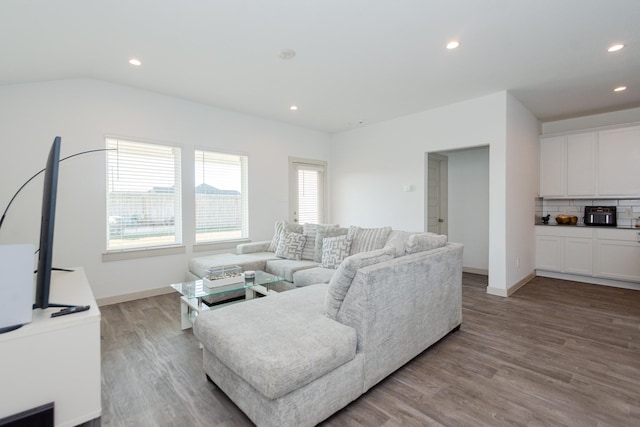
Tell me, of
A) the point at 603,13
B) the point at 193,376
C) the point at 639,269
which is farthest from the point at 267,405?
the point at 639,269

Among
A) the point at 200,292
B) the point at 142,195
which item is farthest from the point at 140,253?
the point at 200,292

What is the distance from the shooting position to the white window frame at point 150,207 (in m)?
3.77

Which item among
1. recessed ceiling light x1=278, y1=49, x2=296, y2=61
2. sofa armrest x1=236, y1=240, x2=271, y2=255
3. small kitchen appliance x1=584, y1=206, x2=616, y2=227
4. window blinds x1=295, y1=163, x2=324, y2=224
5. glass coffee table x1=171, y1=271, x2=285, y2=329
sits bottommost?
glass coffee table x1=171, y1=271, x2=285, y2=329

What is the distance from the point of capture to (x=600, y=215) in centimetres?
477

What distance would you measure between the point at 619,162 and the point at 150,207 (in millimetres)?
6911

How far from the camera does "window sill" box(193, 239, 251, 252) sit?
14.7ft

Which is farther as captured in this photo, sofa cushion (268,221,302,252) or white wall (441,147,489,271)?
white wall (441,147,489,271)

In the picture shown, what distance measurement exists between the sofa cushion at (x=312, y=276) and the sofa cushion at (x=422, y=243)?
1099 millimetres

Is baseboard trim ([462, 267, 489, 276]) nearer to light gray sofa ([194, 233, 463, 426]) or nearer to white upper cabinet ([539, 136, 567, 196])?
white upper cabinet ([539, 136, 567, 196])

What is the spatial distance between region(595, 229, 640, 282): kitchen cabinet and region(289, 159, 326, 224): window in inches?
183

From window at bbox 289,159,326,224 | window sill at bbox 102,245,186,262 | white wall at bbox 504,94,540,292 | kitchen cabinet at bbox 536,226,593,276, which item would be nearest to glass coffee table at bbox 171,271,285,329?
window sill at bbox 102,245,186,262

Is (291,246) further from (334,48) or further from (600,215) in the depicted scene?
(600,215)

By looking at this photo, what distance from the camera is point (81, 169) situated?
11.7 ft

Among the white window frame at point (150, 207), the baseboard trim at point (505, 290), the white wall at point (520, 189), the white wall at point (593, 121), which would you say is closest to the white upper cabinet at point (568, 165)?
the white wall at point (520, 189)
